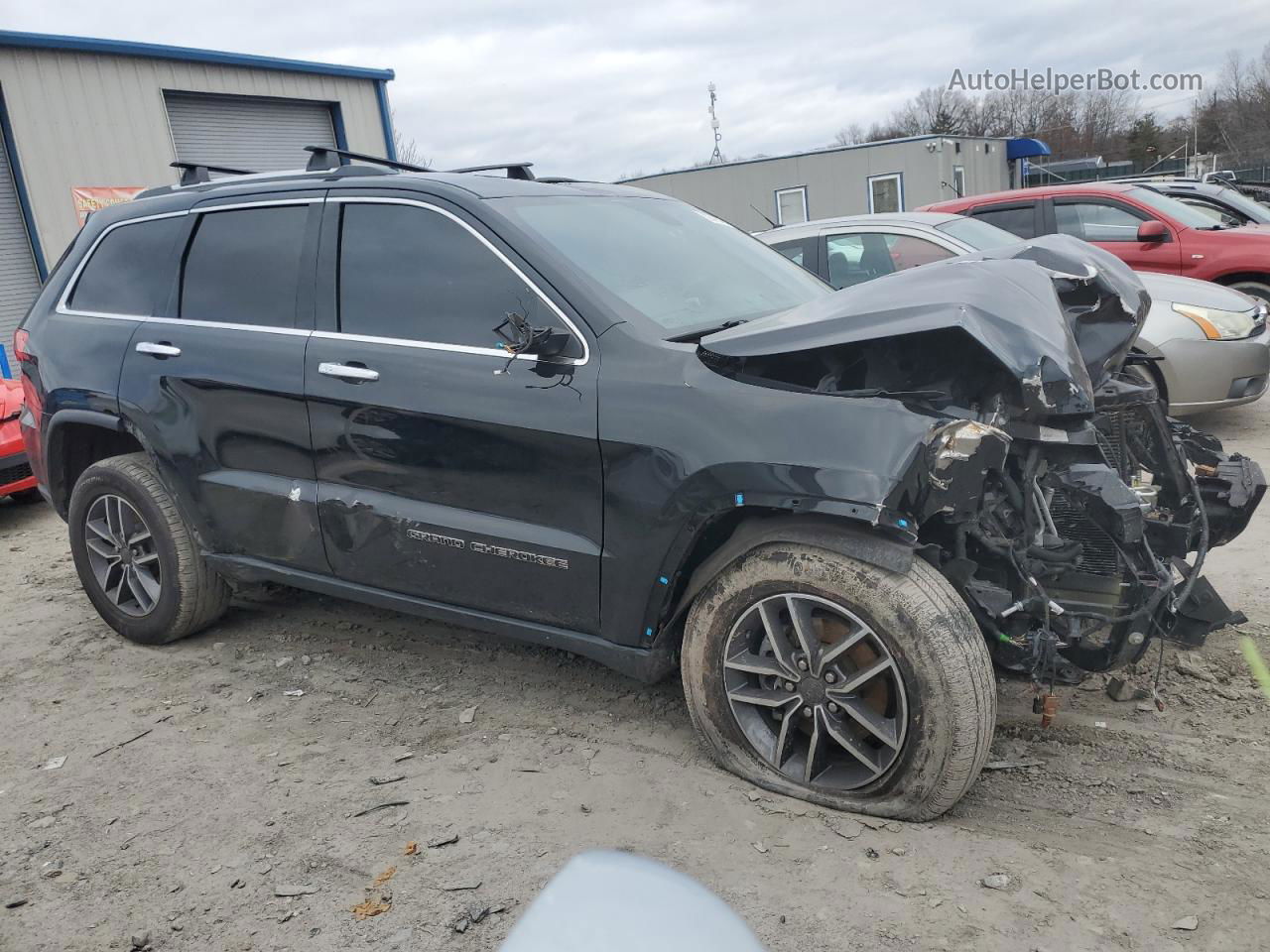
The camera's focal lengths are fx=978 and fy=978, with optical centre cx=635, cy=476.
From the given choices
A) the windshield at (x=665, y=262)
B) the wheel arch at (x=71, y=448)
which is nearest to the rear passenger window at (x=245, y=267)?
the wheel arch at (x=71, y=448)

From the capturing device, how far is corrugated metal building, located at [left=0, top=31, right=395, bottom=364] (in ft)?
41.0

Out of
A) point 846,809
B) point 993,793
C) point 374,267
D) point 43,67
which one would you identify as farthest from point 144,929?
point 43,67

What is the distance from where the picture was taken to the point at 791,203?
2430 centimetres

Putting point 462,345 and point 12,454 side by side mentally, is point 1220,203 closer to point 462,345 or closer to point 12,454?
point 462,345

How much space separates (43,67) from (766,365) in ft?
43.9

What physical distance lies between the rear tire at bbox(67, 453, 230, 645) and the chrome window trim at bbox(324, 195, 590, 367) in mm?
1249

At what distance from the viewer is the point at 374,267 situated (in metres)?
3.61

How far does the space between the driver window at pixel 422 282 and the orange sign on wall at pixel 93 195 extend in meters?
11.2

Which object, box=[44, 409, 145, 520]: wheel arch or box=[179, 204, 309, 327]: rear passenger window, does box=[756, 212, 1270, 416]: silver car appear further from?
box=[44, 409, 145, 520]: wheel arch

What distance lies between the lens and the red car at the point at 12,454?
6957 millimetres

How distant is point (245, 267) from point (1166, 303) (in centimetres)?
584

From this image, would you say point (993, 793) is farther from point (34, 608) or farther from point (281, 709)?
point (34, 608)

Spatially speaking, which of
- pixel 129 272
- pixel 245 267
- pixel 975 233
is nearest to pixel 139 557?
pixel 129 272

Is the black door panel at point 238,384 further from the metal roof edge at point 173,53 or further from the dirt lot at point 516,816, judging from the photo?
the metal roof edge at point 173,53
